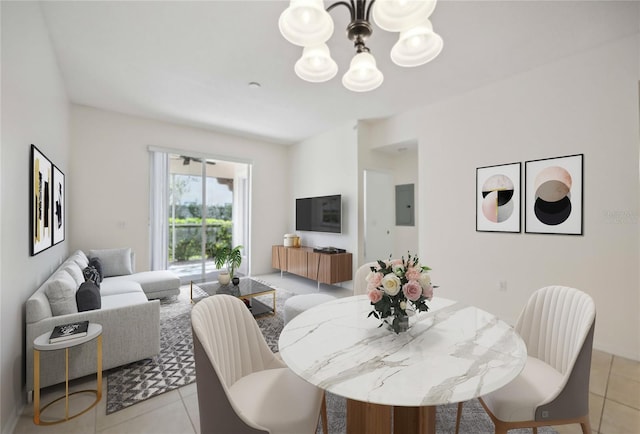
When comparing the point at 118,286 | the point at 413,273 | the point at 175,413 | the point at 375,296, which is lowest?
the point at 175,413

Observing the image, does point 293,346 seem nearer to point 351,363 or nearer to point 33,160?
point 351,363

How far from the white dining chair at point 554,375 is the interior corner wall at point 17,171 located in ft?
8.42

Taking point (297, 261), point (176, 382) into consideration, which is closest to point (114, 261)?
point (176, 382)

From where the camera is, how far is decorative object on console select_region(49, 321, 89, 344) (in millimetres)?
1736

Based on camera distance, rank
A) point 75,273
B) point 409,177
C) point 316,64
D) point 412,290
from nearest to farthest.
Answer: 1. point 412,290
2. point 316,64
3. point 75,273
4. point 409,177

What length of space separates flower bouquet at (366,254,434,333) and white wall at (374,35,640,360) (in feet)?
8.01

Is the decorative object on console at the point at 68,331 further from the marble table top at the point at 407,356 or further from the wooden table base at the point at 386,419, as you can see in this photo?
the wooden table base at the point at 386,419

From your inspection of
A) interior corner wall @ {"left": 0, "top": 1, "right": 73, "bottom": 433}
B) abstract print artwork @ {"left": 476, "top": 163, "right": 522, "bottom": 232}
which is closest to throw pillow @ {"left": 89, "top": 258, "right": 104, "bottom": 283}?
interior corner wall @ {"left": 0, "top": 1, "right": 73, "bottom": 433}

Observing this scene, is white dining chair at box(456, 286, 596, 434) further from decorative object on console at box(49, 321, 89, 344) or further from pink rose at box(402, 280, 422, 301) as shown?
decorative object on console at box(49, 321, 89, 344)

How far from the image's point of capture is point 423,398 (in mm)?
856

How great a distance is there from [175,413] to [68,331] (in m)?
0.88

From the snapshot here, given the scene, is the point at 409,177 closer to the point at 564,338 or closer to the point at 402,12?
the point at 564,338

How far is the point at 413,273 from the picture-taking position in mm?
1244

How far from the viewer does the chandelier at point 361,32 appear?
1.24 m
